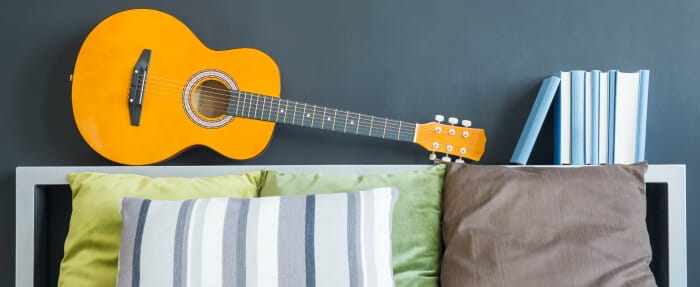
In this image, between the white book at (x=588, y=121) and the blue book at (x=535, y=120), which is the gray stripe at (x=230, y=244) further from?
the white book at (x=588, y=121)

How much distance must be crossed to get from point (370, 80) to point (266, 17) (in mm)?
353

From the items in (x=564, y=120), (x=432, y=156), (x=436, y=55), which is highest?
(x=436, y=55)

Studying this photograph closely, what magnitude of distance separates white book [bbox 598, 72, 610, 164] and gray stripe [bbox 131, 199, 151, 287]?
1.17 m

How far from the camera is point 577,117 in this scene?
5.82 feet

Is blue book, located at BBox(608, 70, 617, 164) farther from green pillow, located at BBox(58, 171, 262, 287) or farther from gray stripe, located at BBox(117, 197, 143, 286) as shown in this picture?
gray stripe, located at BBox(117, 197, 143, 286)

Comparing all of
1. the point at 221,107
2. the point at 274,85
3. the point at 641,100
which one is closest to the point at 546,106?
the point at 641,100

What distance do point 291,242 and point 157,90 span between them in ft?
2.19

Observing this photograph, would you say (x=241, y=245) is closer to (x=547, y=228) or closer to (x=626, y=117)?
(x=547, y=228)

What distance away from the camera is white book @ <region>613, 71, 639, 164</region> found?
1.78m

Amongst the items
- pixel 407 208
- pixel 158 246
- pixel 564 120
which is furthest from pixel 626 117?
pixel 158 246

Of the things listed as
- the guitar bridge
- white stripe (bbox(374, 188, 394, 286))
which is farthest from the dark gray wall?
white stripe (bbox(374, 188, 394, 286))

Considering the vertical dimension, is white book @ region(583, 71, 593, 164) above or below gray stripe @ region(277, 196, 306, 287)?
above

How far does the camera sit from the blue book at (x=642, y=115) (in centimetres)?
177

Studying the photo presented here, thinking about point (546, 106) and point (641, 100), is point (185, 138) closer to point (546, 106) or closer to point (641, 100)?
point (546, 106)
